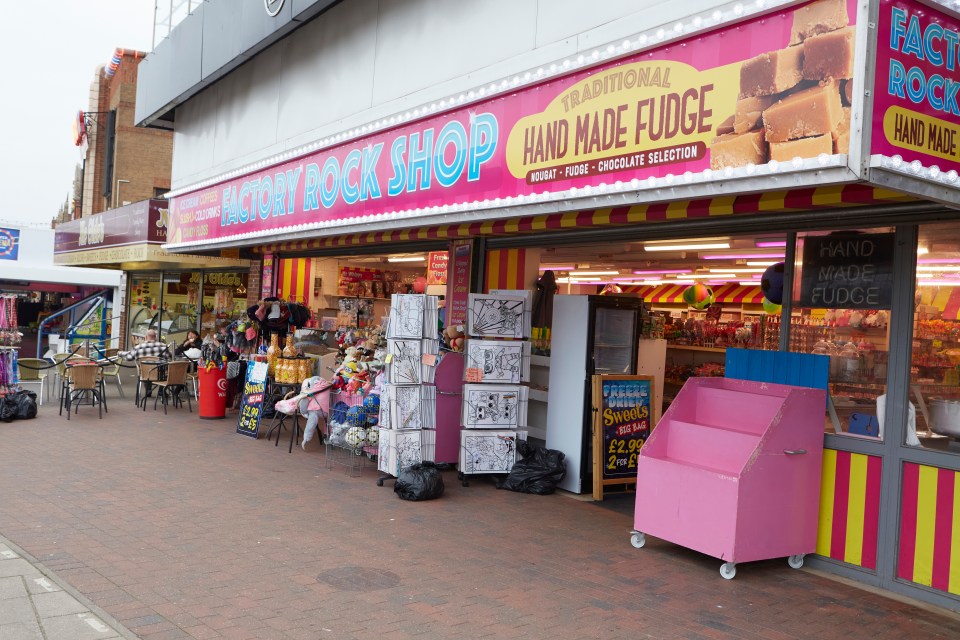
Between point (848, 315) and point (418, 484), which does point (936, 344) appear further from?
point (418, 484)

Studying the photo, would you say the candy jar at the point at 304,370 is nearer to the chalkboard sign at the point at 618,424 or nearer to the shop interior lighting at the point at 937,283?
the chalkboard sign at the point at 618,424

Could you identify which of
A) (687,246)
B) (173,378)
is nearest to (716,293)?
(687,246)

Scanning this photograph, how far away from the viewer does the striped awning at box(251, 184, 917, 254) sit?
5.38 m

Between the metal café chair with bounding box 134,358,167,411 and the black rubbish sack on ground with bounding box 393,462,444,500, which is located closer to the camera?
the black rubbish sack on ground with bounding box 393,462,444,500

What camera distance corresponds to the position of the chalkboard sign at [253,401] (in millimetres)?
10875

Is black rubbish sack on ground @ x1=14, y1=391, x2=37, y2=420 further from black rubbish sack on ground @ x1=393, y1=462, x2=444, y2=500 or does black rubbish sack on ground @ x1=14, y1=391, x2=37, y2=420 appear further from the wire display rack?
black rubbish sack on ground @ x1=393, y1=462, x2=444, y2=500

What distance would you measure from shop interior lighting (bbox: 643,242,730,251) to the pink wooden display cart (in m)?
2.24

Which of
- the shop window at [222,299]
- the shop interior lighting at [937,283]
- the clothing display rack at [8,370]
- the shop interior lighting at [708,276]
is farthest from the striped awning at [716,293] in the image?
the clothing display rack at [8,370]

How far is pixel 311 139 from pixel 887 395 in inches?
327

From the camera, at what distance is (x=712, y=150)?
500cm

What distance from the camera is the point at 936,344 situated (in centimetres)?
567

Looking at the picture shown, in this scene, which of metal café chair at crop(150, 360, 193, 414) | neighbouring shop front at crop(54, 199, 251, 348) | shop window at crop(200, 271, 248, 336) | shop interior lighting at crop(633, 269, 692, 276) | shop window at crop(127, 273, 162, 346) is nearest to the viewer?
shop interior lighting at crop(633, 269, 692, 276)

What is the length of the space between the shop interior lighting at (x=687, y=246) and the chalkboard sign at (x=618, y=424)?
1507 millimetres

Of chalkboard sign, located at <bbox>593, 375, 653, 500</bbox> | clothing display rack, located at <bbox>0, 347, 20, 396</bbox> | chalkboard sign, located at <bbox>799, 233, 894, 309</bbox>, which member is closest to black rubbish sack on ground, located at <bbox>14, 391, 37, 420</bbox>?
Answer: clothing display rack, located at <bbox>0, 347, 20, 396</bbox>
